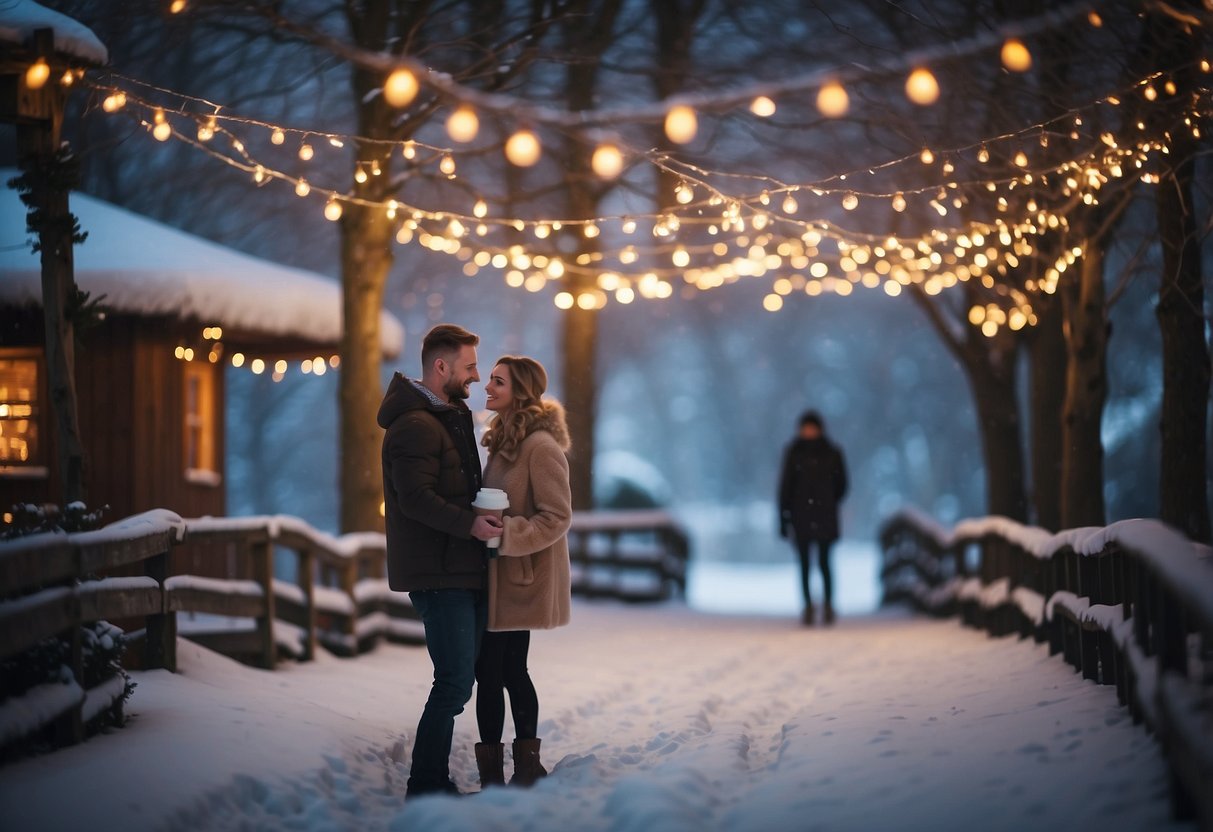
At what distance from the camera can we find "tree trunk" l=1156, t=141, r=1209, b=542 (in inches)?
362

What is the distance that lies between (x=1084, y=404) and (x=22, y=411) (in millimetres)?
8626

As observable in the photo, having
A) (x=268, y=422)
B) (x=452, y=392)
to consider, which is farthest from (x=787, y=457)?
(x=268, y=422)

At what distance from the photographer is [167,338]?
12109 millimetres

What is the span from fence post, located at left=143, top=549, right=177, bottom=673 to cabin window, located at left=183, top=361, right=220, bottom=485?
18.3 feet

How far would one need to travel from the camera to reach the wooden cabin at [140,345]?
10.9 m

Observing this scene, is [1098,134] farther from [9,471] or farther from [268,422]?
[268,422]

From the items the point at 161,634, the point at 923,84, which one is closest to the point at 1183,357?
the point at 923,84

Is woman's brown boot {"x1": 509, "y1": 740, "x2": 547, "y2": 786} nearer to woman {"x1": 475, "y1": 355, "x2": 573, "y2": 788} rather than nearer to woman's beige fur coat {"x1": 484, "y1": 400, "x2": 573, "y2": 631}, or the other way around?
woman {"x1": 475, "y1": 355, "x2": 573, "y2": 788}

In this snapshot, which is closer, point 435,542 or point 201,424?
point 435,542

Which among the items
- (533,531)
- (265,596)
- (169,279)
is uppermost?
(169,279)

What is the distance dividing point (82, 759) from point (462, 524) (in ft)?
5.68

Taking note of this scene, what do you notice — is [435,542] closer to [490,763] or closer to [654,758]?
[490,763]

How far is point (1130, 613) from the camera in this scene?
5.97 metres

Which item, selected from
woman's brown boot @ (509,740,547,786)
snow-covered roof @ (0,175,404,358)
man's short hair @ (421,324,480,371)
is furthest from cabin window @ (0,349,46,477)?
woman's brown boot @ (509,740,547,786)
